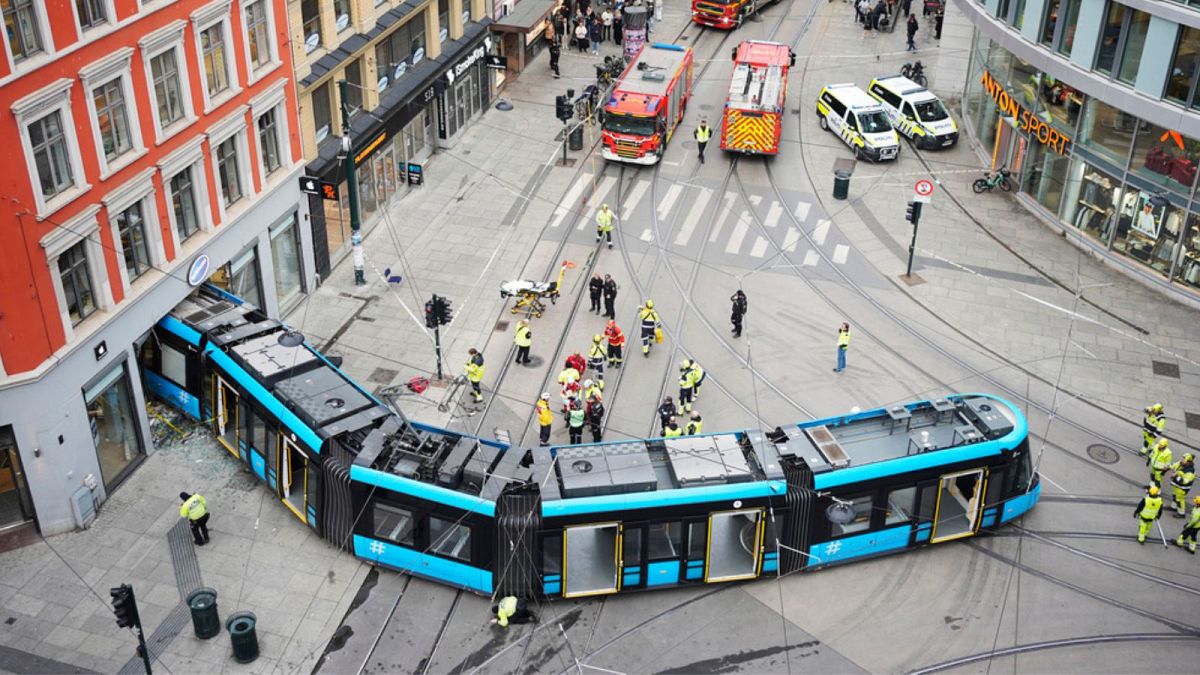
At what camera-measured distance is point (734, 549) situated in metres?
27.4

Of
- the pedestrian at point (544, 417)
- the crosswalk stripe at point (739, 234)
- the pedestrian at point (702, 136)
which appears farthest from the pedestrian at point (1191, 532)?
the pedestrian at point (702, 136)

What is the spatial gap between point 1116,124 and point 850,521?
21281 mm

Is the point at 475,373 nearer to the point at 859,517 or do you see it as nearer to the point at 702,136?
the point at 859,517

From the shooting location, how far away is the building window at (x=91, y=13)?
87.0 feet

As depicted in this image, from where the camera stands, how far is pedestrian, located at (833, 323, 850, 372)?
114ft

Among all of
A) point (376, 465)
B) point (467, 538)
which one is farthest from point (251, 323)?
point (467, 538)

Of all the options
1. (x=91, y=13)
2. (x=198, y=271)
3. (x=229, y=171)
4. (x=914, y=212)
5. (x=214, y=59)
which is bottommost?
(x=914, y=212)

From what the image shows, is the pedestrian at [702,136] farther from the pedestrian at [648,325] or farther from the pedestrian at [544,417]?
the pedestrian at [544,417]

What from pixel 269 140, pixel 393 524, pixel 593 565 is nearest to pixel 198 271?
pixel 269 140

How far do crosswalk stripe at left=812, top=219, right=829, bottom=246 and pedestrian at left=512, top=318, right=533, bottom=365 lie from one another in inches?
490

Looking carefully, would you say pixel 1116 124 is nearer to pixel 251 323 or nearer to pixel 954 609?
pixel 954 609

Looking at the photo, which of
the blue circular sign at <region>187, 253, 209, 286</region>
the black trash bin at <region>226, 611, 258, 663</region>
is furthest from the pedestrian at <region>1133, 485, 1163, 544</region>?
the blue circular sign at <region>187, 253, 209, 286</region>

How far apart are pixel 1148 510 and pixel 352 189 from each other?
24389 mm

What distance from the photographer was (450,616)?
2656cm
